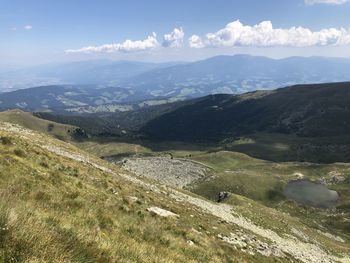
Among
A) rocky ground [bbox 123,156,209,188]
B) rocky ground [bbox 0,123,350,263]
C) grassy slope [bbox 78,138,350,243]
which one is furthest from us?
rocky ground [bbox 123,156,209,188]

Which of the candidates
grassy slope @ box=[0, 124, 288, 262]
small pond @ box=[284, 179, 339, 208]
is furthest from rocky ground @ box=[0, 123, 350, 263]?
small pond @ box=[284, 179, 339, 208]

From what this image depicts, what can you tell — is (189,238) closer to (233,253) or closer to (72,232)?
(233,253)

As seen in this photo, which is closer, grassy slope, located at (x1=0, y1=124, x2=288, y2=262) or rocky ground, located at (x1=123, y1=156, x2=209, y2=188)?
grassy slope, located at (x1=0, y1=124, x2=288, y2=262)

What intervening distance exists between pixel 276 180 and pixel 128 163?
184 ft

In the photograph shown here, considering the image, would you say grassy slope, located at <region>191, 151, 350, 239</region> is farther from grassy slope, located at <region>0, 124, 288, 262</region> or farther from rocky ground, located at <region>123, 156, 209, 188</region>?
grassy slope, located at <region>0, 124, 288, 262</region>

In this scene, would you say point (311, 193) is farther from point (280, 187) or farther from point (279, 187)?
point (279, 187)

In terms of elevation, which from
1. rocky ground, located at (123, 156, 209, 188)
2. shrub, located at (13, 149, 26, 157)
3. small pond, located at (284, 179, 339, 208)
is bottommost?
small pond, located at (284, 179, 339, 208)

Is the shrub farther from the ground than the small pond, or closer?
farther from the ground

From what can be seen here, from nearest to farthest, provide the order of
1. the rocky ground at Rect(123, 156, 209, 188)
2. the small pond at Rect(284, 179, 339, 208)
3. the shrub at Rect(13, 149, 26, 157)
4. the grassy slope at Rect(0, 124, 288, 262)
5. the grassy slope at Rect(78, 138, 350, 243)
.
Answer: the grassy slope at Rect(0, 124, 288, 262) → the shrub at Rect(13, 149, 26, 157) → the grassy slope at Rect(78, 138, 350, 243) → the small pond at Rect(284, 179, 339, 208) → the rocky ground at Rect(123, 156, 209, 188)

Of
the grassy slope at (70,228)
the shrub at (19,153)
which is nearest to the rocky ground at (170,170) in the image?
the shrub at (19,153)

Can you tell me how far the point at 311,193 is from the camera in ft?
372

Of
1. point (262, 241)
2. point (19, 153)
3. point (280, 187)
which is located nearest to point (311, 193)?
point (280, 187)

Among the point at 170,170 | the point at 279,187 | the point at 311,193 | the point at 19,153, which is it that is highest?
the point at 19,153

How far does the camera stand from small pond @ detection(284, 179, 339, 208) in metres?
102
